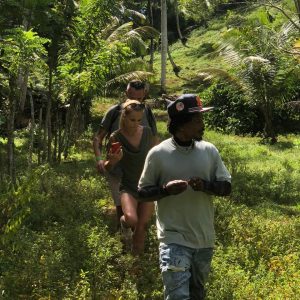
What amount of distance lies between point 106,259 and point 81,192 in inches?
132

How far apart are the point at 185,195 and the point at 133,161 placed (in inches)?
66.4

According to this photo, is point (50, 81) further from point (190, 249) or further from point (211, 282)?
point (190, 249)

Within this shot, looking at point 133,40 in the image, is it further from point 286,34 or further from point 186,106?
point 186,106

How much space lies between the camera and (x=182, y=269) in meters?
3.23

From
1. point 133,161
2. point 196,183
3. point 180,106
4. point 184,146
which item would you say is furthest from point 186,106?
point 133,161

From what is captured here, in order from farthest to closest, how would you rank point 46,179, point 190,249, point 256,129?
point 256,129 → point 46,179 → point 190,249

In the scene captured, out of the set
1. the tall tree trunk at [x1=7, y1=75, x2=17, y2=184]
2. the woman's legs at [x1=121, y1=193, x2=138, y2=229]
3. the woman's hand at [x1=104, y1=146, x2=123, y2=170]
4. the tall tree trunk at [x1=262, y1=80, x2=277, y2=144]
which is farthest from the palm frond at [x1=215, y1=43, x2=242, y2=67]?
the woman's hand at [x1=104, y1=146, x2=123, y2=170]

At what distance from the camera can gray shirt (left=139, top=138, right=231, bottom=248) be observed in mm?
3305

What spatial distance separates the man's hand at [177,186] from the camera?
311 centimetres

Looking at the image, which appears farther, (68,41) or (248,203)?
(68,41)

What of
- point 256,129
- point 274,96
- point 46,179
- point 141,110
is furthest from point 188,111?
point 256,129

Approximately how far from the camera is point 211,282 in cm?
465

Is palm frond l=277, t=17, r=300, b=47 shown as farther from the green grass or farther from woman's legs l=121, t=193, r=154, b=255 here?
woman's legs l=121, t=193, r=154, b=255

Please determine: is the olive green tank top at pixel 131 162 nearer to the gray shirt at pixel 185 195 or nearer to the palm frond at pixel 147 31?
the gray shirt at pixel 185 195
